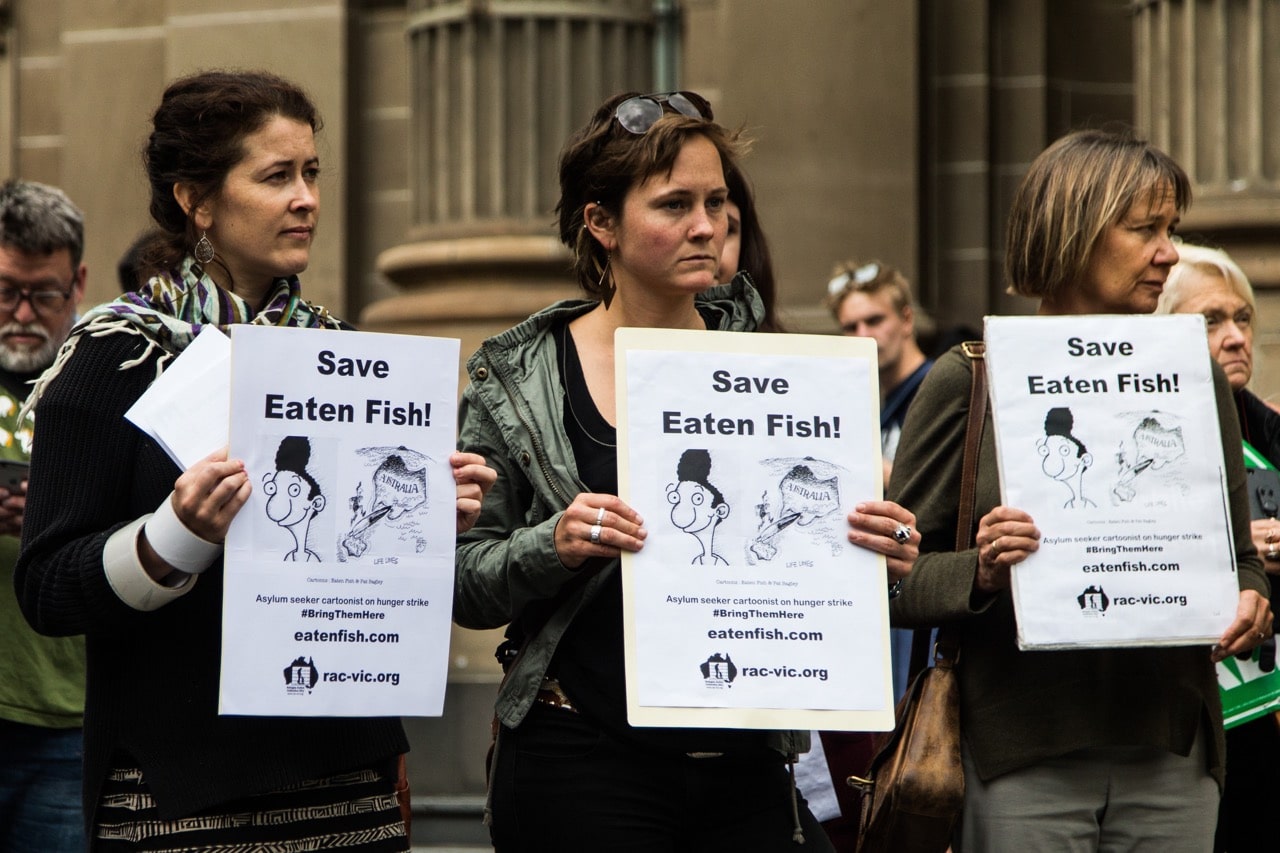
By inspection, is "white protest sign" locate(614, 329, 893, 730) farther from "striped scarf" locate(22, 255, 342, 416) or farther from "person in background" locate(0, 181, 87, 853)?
"person in background" locate(0, 181, 87, 853)

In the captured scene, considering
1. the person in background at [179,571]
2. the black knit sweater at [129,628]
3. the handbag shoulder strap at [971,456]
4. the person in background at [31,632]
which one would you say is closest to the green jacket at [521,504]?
the person in background at [179,571]

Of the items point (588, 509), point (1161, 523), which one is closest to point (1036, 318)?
point (1161, 523)

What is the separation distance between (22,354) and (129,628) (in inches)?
66.3

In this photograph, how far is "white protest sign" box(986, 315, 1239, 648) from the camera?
3307 mm

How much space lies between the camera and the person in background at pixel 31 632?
13.8ft

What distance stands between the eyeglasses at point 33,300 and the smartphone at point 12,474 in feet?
1.45

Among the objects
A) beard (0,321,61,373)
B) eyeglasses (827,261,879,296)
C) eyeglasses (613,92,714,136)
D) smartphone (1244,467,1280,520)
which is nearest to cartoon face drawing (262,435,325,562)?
eyeglasses (613,92,714,136)

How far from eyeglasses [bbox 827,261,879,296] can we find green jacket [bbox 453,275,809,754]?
334 centimetres

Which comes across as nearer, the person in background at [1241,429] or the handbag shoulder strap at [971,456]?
the handbag shoulder strap at [971,456]

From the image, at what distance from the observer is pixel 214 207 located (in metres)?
3.26

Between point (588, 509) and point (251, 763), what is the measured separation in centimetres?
69

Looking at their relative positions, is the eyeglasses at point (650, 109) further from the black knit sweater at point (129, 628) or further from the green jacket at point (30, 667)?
the green jacket at point (30, 667)

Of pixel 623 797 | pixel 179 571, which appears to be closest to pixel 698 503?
pixel 623 797

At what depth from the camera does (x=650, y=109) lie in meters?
3.35
